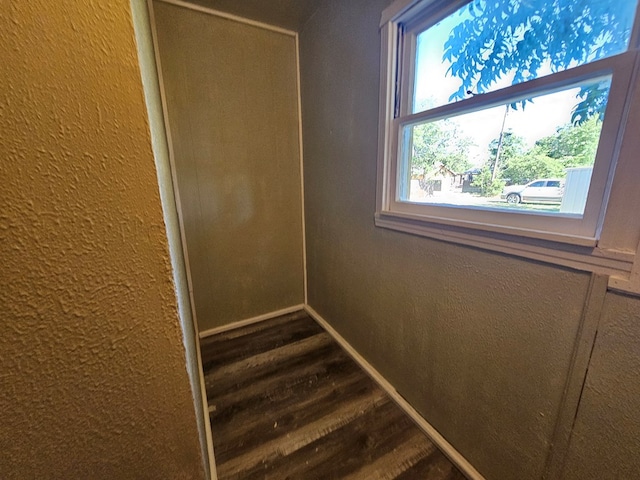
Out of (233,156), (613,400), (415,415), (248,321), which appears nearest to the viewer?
(613,400)

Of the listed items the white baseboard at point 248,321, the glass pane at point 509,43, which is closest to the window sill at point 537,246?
the glass pane at point 509,43

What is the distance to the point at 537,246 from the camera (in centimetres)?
77

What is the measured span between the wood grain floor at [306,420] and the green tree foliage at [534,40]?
57.9 inches

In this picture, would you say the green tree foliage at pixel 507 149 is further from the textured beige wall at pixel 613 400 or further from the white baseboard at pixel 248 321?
the white baseboard at pixel 248 321

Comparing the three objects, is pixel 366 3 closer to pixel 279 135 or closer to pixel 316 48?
pixel 316 48

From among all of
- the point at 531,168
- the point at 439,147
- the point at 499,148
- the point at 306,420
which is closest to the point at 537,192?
the point at 531,168

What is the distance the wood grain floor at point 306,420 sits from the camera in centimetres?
112

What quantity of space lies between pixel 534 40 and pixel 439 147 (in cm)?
41

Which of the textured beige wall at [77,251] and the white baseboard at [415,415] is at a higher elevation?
the textured beige wall at [77,251]

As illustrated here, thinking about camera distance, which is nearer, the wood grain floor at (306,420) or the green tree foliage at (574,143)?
the green tree foliage at (574,143)

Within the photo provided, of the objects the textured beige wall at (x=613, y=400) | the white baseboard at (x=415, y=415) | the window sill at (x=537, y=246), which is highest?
the window sill at (x=537, y=246)

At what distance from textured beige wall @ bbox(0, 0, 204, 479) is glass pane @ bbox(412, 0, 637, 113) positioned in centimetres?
107

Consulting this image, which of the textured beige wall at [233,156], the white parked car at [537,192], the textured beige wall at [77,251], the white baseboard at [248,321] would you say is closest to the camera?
the textured beige wall at [77,251]

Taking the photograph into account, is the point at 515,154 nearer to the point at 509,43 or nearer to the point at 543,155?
the point at 543,155
